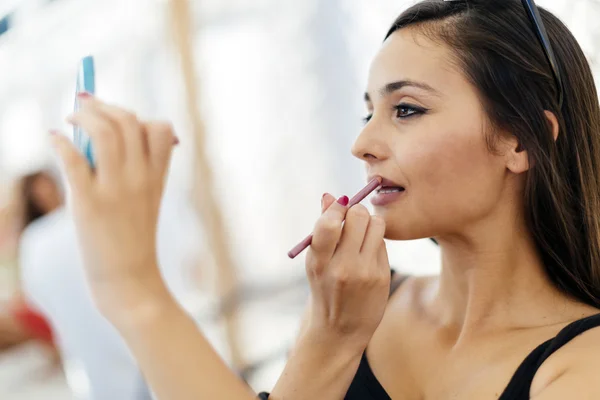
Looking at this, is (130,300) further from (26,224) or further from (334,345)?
(26,224)

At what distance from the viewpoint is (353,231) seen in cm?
67

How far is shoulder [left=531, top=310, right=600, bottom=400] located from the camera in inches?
25.5

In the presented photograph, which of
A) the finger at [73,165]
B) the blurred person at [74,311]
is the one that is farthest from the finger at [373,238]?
the blurred person at [74,311]

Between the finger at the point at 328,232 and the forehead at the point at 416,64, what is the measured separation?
222 mm

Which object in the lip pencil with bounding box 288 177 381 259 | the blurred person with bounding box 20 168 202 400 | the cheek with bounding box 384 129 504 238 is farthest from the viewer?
the blurred person with bounding box 20 168 202 400

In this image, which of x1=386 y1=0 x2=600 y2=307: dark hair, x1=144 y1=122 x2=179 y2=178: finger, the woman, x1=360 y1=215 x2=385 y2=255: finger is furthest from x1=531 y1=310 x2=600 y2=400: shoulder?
x1=144 y1=122 x2=179 y2=178: finger

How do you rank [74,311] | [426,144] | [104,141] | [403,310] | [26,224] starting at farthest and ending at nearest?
[26,224]
[74,311]
[403,310]
[426,144]
[104,141]

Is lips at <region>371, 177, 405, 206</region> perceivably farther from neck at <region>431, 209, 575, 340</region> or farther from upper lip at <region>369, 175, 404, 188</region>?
neck at <region>431, 209, 575, 340</region>

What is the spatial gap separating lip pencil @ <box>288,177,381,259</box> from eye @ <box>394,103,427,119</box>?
87mm

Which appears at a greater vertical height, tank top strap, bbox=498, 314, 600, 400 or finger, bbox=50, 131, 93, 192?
finger, bbox=50, 131, 93, 192

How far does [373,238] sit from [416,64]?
0.25 metres

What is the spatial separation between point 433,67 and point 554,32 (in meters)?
0.18

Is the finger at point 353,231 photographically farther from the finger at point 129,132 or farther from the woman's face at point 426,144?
the finger at point 129,132

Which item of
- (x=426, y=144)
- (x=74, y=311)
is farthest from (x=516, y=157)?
(x=74, y=311)
